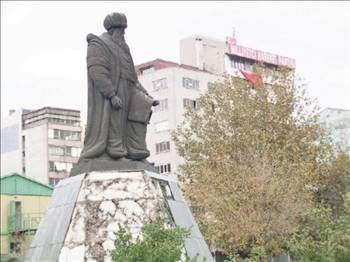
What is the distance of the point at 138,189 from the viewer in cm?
1359

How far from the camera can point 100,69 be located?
557 inches

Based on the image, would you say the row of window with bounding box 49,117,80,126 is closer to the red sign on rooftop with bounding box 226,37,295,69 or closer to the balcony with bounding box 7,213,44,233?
the red sign on rooftop with bounding box 226,37,295,69

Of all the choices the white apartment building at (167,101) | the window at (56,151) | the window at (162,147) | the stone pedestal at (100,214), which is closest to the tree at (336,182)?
the stone pedestal at (100,214)

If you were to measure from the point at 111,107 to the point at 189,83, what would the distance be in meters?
49.3

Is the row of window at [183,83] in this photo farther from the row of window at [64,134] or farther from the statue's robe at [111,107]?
the statue's robe at [111,107]

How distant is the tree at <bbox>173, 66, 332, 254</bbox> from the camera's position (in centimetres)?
2994

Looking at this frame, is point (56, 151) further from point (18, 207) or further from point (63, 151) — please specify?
point (18, 207)

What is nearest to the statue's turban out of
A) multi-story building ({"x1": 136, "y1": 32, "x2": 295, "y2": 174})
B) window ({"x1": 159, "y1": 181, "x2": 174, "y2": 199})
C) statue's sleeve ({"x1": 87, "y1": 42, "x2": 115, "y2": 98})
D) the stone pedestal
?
statue's sleeve ({"x1": 87, "y1": 42, "x2": 115, "y2": 98})

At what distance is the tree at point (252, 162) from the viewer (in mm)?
29938

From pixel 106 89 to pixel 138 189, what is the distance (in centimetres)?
175

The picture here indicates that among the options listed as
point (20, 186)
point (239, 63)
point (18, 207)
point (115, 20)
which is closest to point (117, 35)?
point (115, 20)

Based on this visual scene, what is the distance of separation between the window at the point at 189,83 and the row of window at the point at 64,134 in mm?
16118

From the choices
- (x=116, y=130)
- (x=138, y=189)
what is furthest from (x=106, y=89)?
(x=138, y=189)

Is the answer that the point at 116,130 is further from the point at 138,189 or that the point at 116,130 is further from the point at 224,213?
the point at 224,213
